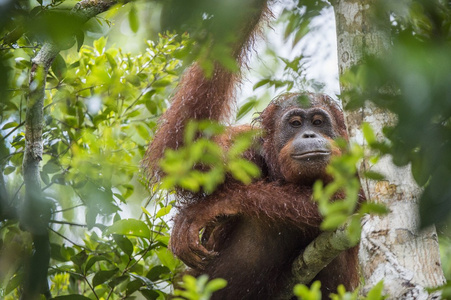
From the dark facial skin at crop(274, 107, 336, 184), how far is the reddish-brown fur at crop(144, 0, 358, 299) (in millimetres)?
14

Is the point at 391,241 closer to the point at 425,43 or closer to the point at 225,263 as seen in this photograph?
the point at 425,43

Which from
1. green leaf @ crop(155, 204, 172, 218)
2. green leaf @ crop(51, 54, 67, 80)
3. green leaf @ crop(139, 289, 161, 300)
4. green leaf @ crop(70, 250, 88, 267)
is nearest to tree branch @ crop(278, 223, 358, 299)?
green leaf @ crop(139, 289, 161, 300)

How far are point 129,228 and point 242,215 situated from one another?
802 millimetres

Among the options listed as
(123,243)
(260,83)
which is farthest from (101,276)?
(260,83)

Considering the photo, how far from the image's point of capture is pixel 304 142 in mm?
4176

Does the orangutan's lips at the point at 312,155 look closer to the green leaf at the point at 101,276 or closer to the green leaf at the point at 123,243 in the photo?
the green leaf at the point at 123,243

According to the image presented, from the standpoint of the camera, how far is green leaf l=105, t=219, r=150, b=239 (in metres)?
4.00

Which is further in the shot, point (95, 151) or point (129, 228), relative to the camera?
point (129, 228)

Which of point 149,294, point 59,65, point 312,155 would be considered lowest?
point 149,294

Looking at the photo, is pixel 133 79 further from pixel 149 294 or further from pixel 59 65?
pixel 149 294

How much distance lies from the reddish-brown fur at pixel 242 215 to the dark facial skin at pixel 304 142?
14mm

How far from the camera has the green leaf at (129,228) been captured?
13.1 feet

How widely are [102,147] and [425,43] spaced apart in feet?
10.3

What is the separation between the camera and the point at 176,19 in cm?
143
